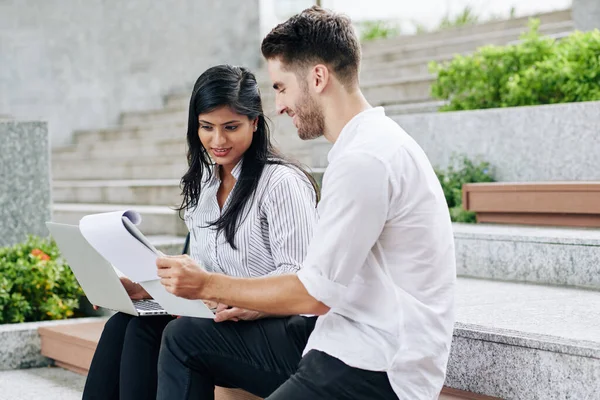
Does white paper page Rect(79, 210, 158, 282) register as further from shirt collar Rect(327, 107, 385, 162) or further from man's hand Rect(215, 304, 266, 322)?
shirt collar Rect(327, 107, 385, 162)

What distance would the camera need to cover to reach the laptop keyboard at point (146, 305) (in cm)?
289

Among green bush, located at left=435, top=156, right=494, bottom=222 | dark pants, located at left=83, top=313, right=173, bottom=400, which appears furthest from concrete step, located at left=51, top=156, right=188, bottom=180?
dark pants, located at left=83, top=313, right=173, bottom=400

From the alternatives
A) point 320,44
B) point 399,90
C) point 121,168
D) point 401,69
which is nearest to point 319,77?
point 320,44

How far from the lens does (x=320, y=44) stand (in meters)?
2.15

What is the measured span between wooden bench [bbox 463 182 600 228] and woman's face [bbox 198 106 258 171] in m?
1.85

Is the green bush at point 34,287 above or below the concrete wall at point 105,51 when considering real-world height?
below

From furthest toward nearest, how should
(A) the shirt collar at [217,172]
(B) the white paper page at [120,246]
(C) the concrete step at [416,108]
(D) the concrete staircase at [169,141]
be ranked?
(D) the concrete staircase at [169,141], (C) the concrete step at [416,108], (A) the shirt collar at [217,172], (B) the white paper page at [120,246]

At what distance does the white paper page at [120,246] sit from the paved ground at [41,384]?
1.61 metres

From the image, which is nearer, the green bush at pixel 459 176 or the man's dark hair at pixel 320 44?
the man's dark hair at pixel 320 44

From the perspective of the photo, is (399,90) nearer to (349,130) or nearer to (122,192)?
(122,192)

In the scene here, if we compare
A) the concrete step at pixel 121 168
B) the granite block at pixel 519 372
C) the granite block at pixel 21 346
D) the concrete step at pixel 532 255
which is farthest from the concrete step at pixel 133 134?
the granite block at pixel 519 372

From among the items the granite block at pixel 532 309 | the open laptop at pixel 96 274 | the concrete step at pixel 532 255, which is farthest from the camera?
the concrete step at pixel 532 255

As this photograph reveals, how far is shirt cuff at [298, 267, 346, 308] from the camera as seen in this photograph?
1.98 meters

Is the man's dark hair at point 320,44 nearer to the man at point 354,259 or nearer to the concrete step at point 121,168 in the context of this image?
the man at point 354,259
